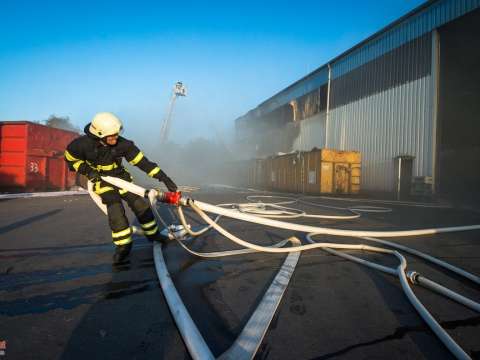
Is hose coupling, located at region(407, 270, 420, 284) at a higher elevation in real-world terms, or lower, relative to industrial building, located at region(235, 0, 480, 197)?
lower

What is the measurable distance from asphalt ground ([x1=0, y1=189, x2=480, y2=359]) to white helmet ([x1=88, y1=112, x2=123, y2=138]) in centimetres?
133

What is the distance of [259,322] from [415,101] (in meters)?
12.9

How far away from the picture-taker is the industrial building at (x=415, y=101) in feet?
32.9

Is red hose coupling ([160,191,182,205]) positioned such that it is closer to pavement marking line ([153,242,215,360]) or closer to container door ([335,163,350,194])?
pavement marking line ([153,242,215,360])

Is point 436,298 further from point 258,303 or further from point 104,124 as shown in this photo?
point 104,124

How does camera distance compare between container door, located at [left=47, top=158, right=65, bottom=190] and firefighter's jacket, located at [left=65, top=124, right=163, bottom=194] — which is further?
container door, located at [left=47, top=158, right=65, bottom=190]

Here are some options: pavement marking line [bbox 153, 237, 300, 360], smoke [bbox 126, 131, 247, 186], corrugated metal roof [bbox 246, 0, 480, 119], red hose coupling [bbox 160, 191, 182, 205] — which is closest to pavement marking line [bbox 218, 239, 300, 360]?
pavement marking line [bbox 153, 237, 300, 360]

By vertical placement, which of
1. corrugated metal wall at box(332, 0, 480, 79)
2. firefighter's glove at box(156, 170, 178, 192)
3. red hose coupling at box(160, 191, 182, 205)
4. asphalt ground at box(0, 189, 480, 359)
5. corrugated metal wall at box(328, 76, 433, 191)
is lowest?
asphalt ground at box(0, 189, 480, 359)

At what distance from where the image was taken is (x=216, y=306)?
1.76m

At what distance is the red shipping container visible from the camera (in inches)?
350

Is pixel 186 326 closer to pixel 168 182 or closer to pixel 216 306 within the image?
pixel 216 306

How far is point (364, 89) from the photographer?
46.0 ft

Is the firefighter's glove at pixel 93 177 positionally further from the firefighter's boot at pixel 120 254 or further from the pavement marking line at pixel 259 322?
the pavement marking line at pixel 259 322

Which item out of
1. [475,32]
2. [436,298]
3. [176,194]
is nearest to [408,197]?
[475,32]
